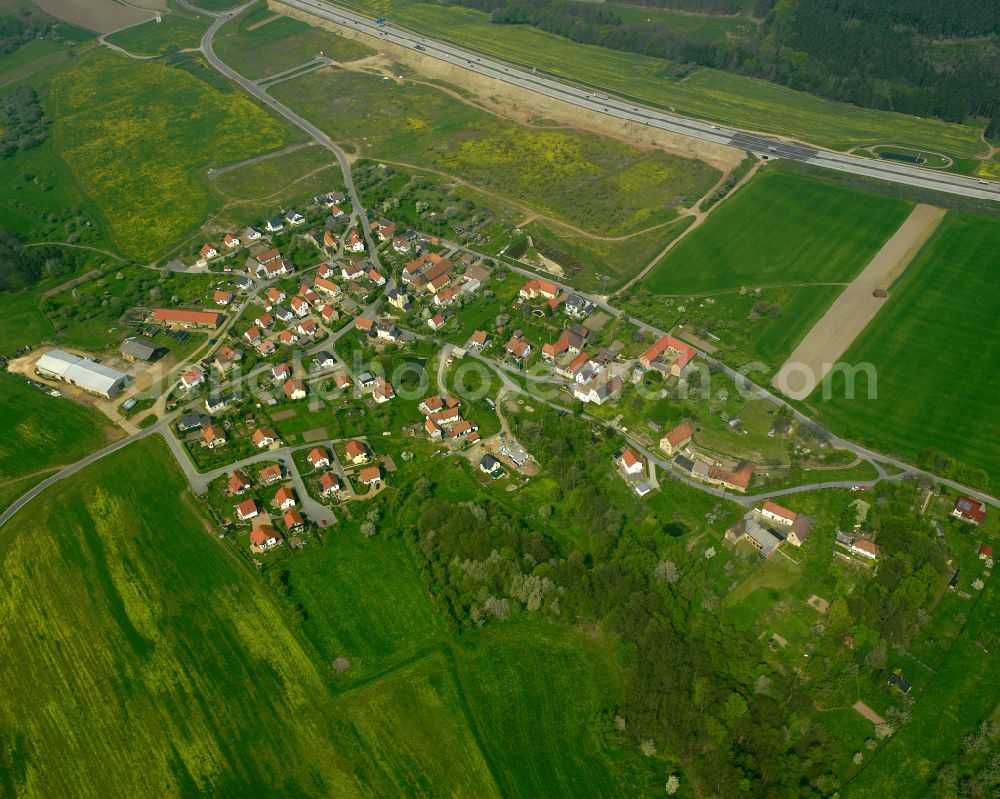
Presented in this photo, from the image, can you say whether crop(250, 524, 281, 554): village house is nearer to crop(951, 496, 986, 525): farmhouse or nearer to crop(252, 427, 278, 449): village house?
crop(252, 427, 278, 449): village house

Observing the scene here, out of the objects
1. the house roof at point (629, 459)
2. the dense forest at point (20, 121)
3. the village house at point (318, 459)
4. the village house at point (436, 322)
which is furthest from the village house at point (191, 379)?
the dense forest at point (20, 121)

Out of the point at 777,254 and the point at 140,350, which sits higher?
the point at 777,254

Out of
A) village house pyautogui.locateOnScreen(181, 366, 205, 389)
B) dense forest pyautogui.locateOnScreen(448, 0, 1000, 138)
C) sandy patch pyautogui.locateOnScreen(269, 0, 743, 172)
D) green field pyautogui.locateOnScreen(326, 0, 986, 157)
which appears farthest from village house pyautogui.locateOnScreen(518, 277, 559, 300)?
dense forest pyautogui.locateOnScreen(448, 0, 1000, 138)

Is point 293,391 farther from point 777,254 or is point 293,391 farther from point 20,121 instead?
point 20,121

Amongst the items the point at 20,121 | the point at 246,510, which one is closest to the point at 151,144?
the point at 20,121

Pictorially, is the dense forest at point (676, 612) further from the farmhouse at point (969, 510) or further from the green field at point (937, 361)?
the green field at point (937, 361)
